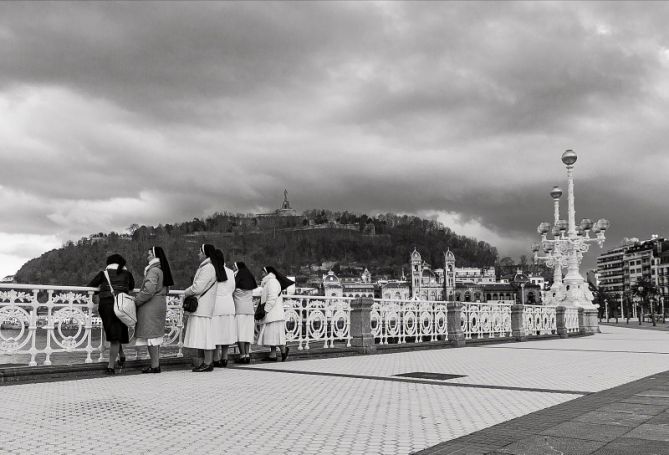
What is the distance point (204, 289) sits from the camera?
8.65 metres

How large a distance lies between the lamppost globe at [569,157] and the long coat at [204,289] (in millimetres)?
23645

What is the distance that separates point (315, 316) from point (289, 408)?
19.6 feet

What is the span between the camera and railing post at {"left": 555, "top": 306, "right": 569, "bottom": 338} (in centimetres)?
2255

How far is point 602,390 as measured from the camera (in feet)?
21.9

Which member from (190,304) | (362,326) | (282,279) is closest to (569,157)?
(362,326)

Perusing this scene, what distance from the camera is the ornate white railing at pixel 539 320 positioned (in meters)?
20.5

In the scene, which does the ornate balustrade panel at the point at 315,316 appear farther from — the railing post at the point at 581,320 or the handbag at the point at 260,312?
the railing post at the point at 581,320

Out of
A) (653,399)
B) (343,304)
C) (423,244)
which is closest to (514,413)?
(653,399)

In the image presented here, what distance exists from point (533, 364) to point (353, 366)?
3152 mm

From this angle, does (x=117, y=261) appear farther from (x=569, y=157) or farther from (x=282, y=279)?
(x=569, y=157)

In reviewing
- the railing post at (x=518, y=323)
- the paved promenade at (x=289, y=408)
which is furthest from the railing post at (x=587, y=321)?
the paved promenade at (x=289, y=408)

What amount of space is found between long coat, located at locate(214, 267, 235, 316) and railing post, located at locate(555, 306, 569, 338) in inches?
661

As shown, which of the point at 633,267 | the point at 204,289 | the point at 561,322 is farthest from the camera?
the point at 633,267

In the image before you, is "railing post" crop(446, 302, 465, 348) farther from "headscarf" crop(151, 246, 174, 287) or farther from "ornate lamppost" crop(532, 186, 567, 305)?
"ornate lamppost" crop(532, 186, 567, 305)
